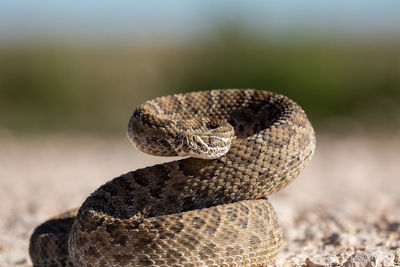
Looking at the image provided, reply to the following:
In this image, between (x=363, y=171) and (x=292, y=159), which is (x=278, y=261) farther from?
(x=363, y=171)

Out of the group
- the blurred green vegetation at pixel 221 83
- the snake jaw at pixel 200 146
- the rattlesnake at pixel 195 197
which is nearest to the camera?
the rattlesnake at pixel 195 197

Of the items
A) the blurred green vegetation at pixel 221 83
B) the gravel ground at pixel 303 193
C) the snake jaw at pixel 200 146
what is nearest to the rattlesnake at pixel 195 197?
the snake jaw at pixel 200 146

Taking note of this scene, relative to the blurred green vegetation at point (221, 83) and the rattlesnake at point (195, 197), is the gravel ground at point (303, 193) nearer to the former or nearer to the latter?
the rattlesnake at point (195, 197)

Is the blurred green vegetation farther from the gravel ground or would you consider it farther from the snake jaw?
the snake jaw

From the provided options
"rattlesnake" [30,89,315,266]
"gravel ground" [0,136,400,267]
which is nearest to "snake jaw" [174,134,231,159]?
"rattlesnake" [30,89,315,266]

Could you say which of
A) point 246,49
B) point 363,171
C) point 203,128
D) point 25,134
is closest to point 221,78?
point 246,49
